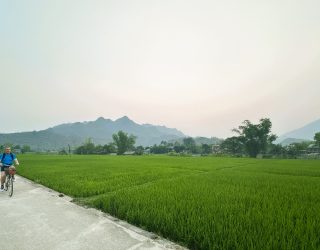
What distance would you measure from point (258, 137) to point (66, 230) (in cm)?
7539

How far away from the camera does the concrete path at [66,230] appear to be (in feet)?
17.3

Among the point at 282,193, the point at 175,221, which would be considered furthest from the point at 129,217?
the point at 282,193

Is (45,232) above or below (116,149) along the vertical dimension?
below

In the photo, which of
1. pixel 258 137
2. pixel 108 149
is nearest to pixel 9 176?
pixel 258 137

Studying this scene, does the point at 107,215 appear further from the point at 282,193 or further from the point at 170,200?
the point at 282,193

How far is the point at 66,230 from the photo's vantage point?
6113 millimetres

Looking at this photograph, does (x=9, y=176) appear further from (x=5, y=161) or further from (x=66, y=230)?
(x=66, y=230)

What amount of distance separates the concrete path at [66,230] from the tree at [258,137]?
7266cm

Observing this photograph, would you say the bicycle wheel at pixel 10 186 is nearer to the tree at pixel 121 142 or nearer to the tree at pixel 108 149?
the tree at pixel 121 142

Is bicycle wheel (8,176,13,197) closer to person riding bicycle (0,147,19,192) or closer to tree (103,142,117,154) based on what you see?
person riding bicycle (0,147,19,192)

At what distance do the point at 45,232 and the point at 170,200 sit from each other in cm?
412

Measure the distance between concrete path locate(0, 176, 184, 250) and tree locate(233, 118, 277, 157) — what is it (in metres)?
72.7

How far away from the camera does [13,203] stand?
9.20 meters

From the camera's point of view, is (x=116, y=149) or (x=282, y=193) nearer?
(x=282, y=193)
